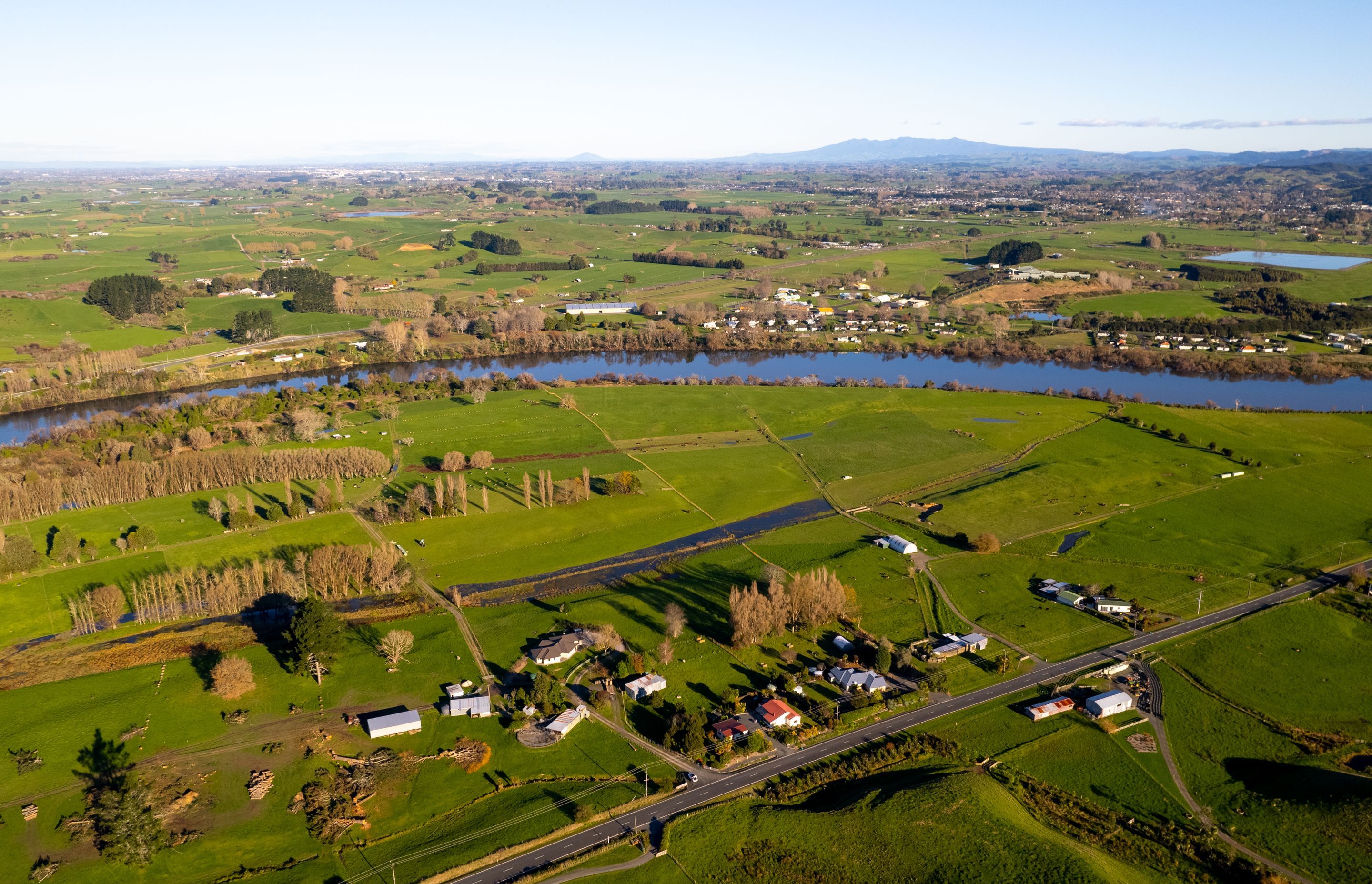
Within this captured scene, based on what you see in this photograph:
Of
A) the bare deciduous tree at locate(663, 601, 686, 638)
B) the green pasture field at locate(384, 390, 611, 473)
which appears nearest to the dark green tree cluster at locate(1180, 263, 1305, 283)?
the green pasture field at locate(384, 390, 611, 473)

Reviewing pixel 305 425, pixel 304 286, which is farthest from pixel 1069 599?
pixel 304 286

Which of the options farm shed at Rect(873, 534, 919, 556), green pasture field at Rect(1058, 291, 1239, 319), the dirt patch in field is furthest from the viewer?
the dirt patch in field

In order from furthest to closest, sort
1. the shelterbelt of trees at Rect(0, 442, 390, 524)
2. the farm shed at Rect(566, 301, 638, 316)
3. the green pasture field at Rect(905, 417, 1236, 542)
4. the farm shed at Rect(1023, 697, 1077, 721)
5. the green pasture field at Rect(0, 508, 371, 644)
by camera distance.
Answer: the farm shed at Rect(566, 301, 638, 316), the green pasture field at Rect(905, 417, 1236, 542), the shelterbelt of trees at Rect(0, 442, 390, 524), the green pasture field at Rect(0, 508, 371, 644), the farm shed at Rect(1023, 697, 1077, 721)

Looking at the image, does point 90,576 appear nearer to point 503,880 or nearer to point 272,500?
point 272,500

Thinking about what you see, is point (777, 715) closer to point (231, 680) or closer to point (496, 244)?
point (231, 680)

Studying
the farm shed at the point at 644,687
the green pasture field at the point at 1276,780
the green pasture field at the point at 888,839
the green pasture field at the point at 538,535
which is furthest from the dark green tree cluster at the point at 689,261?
the green pasture field at the point at 888,839

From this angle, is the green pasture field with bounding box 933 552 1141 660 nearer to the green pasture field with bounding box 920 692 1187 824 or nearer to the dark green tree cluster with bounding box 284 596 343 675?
the green pasture field with bounding box 920 692 1187 824
